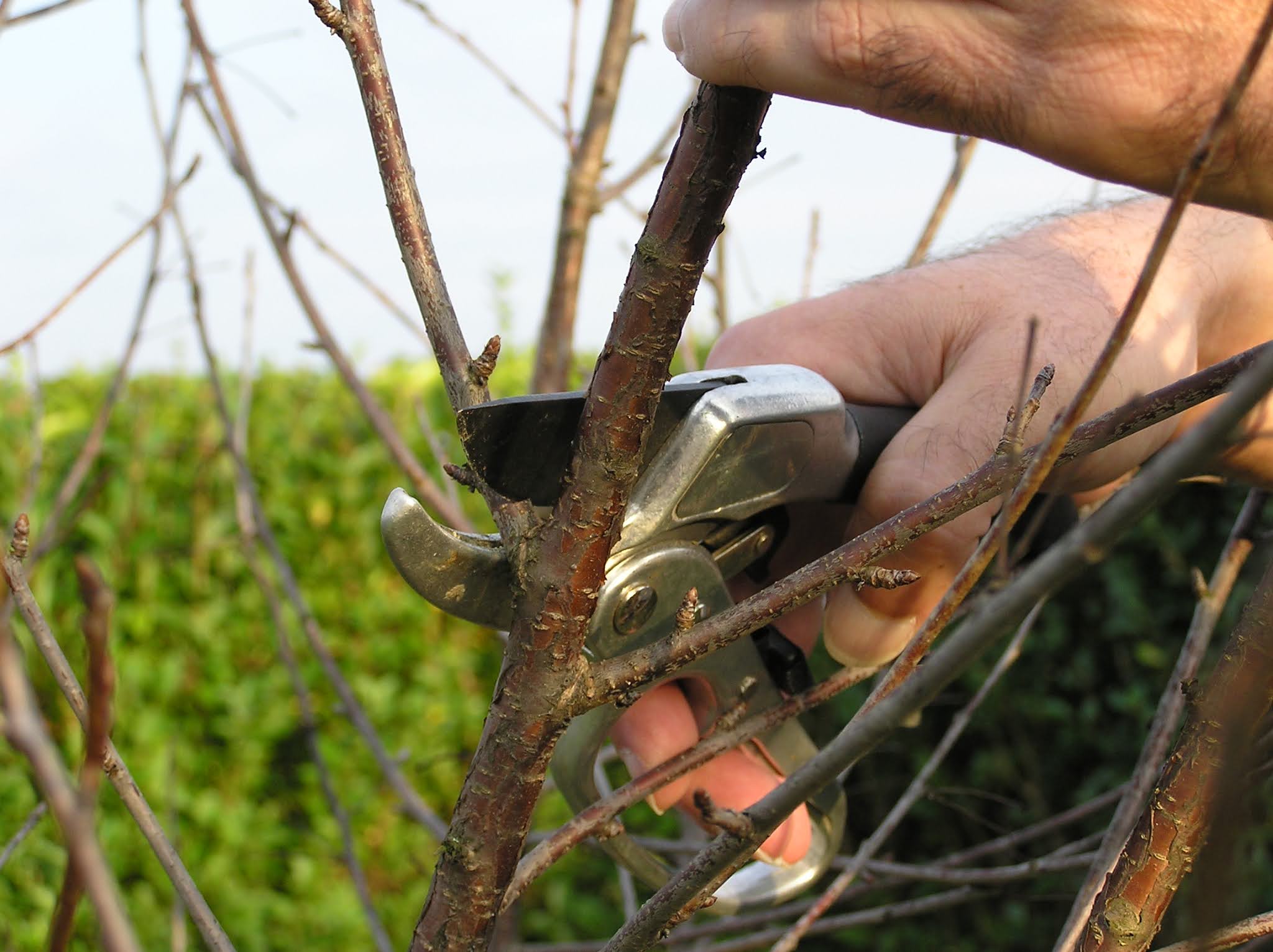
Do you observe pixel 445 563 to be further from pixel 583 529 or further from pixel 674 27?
pixel 674 27

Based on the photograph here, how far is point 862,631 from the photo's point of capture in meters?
1.39

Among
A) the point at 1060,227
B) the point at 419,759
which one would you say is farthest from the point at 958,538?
the point at 419,759

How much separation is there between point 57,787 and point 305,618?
65.0 inches

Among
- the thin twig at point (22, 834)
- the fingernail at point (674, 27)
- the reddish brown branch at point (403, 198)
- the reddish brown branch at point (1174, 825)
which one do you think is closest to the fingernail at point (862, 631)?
the reddish brown branch at point (1174, 825)

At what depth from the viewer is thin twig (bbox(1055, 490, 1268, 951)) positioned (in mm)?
1073

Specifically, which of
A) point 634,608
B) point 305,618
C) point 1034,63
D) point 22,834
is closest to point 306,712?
point 305,618

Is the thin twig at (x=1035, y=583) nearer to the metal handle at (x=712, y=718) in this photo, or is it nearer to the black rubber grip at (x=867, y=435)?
the metal handle at (x=712, y=718)

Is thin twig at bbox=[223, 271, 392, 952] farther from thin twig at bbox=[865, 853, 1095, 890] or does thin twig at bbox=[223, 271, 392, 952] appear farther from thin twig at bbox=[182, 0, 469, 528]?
thin twig at bbox=[865, 853, 1095, 890]

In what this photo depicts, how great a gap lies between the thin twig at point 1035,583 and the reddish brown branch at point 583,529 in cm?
27

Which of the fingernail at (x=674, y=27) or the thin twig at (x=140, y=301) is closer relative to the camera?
the fingernail at (x=674, y=27)

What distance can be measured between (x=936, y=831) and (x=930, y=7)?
143 inches

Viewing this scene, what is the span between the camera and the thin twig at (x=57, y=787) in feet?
1.19

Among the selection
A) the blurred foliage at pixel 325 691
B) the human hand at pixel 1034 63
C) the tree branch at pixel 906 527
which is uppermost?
the human hand at pixel 1034 63

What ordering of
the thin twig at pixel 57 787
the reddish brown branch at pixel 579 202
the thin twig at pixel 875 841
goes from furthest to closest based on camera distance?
the reddish brown branch at pixel 579 202, the thin twig at pixel 875 841, the thin twig at pixel 57 787
